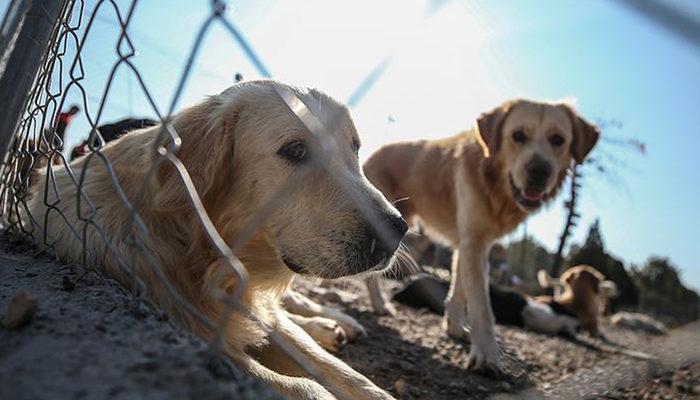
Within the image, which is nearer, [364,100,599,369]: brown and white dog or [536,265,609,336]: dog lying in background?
[364,100,599,369]: brown and white dog

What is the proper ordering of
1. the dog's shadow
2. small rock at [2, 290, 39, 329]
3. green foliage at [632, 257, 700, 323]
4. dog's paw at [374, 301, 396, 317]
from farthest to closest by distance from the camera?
1. green foliage at [632, 257, 700, 323]
2. dog's paw at [374, 301, 396, 317]
3. the dog's shadow
4. small rock at [2, 290, 39, 329]

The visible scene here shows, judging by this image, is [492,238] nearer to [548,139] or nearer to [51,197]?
[548,139]

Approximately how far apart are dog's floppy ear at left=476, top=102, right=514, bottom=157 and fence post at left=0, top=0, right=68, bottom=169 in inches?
141

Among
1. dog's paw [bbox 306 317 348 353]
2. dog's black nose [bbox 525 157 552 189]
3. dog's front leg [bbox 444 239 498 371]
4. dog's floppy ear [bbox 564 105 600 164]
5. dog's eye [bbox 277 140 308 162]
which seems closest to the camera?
dog's eye [bbox 277 140 308 162]

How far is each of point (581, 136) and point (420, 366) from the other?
2.85 m

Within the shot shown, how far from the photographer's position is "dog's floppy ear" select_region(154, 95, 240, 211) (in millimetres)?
2078

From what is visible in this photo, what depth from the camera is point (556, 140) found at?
4637mm

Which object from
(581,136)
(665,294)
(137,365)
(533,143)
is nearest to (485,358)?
(533,143)

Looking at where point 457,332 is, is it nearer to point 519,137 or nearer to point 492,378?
point 492,378

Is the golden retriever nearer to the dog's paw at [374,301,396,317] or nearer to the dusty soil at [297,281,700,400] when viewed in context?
the dusty soil at [297,281,700,400]

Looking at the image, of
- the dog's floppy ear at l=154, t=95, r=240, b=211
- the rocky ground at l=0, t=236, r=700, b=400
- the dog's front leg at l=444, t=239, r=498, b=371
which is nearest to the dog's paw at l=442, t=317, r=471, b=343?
the dog's front leg at l=444, t=239, r=498, b=371

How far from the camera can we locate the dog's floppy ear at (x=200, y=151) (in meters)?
2.08

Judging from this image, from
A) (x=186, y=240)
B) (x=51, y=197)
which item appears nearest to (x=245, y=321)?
(x=186, y=240)

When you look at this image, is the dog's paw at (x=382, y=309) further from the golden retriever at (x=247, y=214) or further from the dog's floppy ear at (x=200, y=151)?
the dog's floppy ear at (x=200, y=151)
